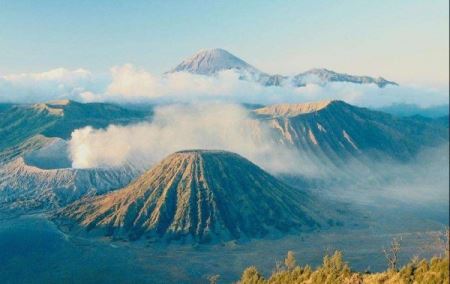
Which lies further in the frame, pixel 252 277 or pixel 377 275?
pixel 252 277

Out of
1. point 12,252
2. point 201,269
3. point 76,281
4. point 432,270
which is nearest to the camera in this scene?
point 432,270

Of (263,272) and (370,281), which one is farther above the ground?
(370,281)

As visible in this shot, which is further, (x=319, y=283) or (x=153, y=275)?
(x=153, y=275)

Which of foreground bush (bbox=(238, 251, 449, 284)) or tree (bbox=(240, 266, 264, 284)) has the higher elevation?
foreground bush (bbox=(238, 251, 449, 284))

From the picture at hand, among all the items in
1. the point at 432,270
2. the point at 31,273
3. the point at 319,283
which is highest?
the point at 432,270

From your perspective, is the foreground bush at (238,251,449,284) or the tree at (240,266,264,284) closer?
the foreground bush at (238,251,449,284)

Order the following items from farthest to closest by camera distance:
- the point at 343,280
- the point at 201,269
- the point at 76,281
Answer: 1. the point at 201,269
2. the point at 76,281
3. the point at 343,280

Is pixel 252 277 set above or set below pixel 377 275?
below

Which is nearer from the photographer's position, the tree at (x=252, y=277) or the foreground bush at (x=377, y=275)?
the foreground bush at (x=377, y=275)

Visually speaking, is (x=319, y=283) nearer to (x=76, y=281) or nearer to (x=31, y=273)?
(x=76, y=281)

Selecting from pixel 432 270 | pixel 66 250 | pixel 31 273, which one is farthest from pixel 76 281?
pixel 432 270

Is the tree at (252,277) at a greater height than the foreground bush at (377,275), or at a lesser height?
lesser
